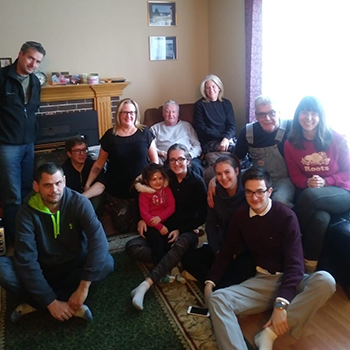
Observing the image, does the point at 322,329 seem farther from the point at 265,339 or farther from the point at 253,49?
the point at 253,49

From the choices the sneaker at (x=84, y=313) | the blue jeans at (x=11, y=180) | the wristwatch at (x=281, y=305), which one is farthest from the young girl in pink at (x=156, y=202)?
the blue jeans at (x=11, y=180)

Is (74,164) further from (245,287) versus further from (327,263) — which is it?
(327,263)

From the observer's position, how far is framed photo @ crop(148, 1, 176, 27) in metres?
4.07

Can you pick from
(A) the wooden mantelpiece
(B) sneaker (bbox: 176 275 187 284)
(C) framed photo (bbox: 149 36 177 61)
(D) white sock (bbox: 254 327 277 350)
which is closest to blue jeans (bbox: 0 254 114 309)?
(B) sneaker (bbox: 176 275 187 284)

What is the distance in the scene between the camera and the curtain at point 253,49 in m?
3.49

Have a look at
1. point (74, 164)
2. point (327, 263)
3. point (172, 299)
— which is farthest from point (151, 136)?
point (327, 263)

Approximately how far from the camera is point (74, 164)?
302cm

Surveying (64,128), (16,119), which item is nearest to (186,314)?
(16,119)

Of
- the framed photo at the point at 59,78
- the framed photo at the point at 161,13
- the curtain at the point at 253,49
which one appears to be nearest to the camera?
the curtain at the point at 253,49

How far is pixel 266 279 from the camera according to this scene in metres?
2.02

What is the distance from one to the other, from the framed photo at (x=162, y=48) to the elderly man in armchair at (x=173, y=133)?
82 centimetres

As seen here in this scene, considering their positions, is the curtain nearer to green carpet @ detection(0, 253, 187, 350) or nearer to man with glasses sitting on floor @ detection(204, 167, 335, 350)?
man with glasses sitting on floor @ detection(204, 167, 335, 350)

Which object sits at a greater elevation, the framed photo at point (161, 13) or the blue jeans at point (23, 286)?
the framed photo at point (161, 13)

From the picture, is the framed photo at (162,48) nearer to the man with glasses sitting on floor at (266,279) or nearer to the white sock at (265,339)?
the man with glasses sitting on floor at (266,279)
